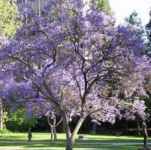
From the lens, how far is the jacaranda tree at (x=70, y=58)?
2548cm

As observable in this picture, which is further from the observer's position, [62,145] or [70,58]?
[62,145]

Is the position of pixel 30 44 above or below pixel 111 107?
above

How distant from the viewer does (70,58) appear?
25.9m

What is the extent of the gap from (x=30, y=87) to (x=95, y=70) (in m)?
3.08

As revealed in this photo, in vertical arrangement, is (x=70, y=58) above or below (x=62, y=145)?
above

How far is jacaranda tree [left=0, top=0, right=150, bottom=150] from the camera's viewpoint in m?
25.5

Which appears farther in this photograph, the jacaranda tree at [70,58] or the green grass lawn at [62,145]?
the green grass lawn at [62,145]

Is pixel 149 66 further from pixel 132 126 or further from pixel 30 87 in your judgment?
pixel 132 126

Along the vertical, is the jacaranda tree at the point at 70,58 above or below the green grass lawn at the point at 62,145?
above

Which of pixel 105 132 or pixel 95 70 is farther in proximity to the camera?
pixel 105 132

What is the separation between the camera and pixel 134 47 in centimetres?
2531

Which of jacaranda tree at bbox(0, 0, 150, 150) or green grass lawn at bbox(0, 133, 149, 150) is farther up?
jacaranda tree at bbox(0, 0, 150, 150)

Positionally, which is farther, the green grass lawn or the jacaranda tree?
the green grass lawn

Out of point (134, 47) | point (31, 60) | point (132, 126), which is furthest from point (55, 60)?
point (132, 126)
